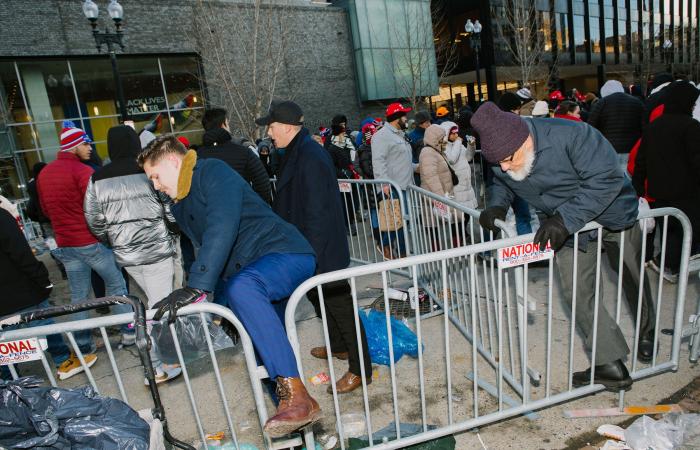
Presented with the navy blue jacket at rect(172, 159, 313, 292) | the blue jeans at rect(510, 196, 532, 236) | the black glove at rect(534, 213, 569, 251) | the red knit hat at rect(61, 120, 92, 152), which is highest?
the red knit hat at rect(61, 120, 92, 152)

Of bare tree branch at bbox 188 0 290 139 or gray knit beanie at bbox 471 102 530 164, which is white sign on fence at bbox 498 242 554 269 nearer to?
gray knit beanie at bbox 471 102 530 164

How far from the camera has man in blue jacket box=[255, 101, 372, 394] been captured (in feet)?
10.2

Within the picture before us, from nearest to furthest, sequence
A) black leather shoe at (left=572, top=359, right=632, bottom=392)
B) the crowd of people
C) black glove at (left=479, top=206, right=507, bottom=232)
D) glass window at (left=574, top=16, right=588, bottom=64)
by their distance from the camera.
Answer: the crowd of people → black leather shoe at (left=572, top=359, right=632, bottom=392) → black glove at (left=479, top=206, right=507, bottom=232) → glass window at (left=574, top=16, right=588, bottom=64)

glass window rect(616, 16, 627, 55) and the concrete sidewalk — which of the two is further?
glass window rect(616, 16, 627, 55)

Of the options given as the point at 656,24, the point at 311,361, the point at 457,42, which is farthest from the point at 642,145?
the point at 656,24

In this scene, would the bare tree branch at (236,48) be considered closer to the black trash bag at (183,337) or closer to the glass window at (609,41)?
the black trash bag at (183,337)

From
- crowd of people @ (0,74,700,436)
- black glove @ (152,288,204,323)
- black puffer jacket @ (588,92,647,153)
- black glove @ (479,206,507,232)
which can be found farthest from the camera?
black puffer jacket @ (588,92,647,153)

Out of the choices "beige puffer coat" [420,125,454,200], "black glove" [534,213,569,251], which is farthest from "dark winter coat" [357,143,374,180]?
"black glove" [534,213,569,251]

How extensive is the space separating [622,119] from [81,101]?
18573 millimetres

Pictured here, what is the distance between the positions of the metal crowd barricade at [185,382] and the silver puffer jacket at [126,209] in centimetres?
76

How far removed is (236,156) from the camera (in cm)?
483

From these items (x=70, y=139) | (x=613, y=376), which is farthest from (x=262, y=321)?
(x=70, y=139)

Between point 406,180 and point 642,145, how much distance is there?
2683 millimetres

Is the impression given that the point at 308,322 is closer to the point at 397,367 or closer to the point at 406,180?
the point at 397,367
